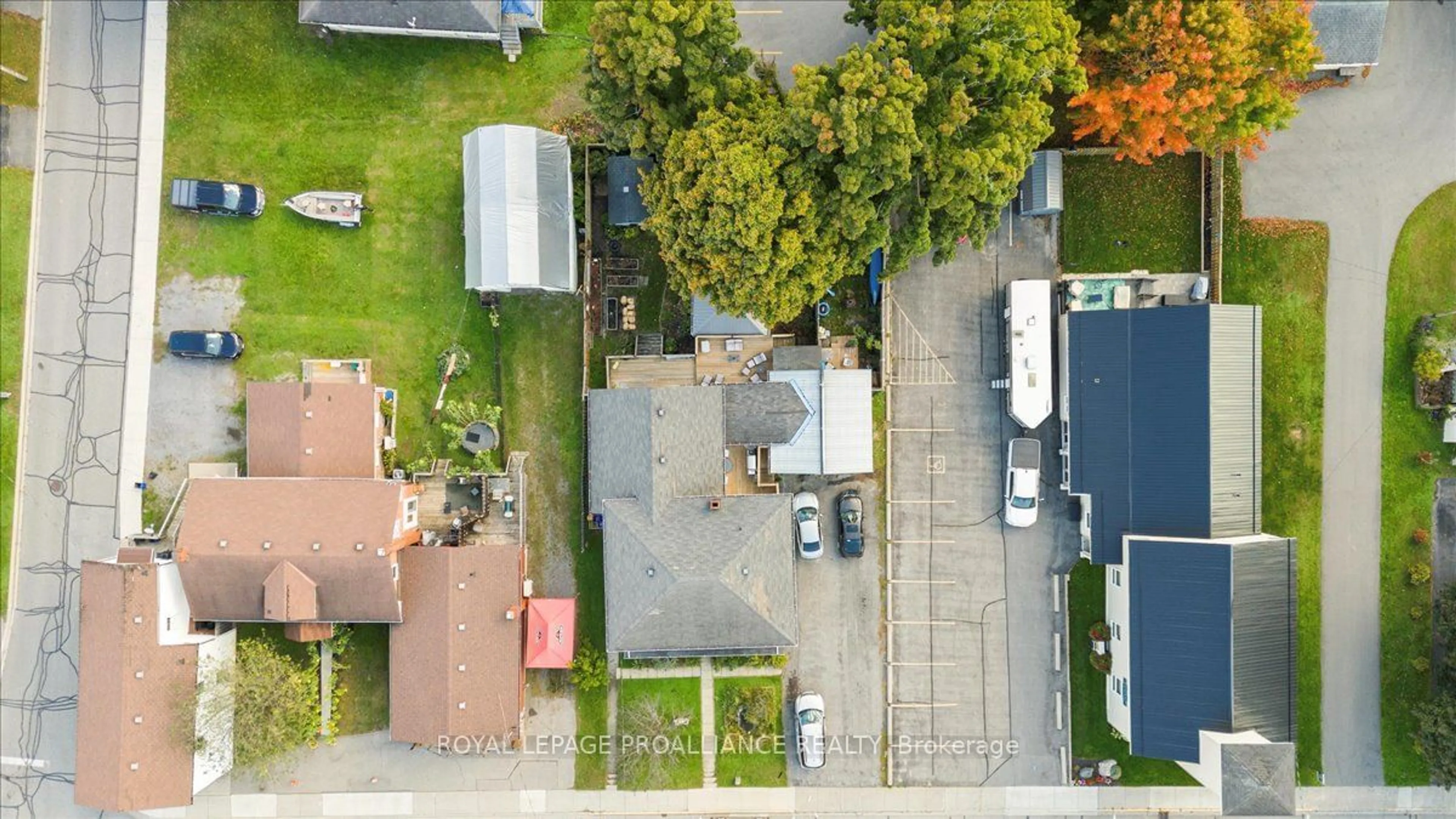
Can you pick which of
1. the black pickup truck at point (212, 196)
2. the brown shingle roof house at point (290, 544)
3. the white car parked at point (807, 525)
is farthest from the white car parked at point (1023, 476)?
the black pickup truck at point (212, 196)

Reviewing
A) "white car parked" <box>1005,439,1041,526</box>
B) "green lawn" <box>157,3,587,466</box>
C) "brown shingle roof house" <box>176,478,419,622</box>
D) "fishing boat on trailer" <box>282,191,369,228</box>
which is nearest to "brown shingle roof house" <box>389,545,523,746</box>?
"brown shingle roof house" <box>176,478,419,622</box>

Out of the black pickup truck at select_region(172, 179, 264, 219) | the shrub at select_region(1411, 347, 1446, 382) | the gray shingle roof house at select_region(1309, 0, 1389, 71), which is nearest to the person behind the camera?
the gray shingle roof house at select_region(1309, 0, 1389, 71)

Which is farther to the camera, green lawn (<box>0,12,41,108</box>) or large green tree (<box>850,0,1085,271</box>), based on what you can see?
green lawn (<box>0,12,41,108</box>)

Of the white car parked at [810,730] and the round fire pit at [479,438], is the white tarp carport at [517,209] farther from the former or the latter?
the white car parked at [810,730]

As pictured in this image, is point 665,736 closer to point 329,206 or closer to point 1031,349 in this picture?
point 1031,349

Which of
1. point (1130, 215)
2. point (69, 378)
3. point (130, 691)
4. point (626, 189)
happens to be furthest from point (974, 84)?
point (69, 378)

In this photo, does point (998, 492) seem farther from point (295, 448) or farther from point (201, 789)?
point (201, 789)

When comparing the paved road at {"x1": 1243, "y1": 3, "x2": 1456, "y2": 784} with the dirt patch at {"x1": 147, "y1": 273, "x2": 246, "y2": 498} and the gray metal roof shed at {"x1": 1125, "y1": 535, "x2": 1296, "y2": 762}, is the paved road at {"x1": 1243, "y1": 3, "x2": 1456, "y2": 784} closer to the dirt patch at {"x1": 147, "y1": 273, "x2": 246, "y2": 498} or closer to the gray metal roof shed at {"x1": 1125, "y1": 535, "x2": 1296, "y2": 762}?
the gray metal roof shed at {"x1": 1125, "y1": 535, "x2": 1296, "y2": 762}
